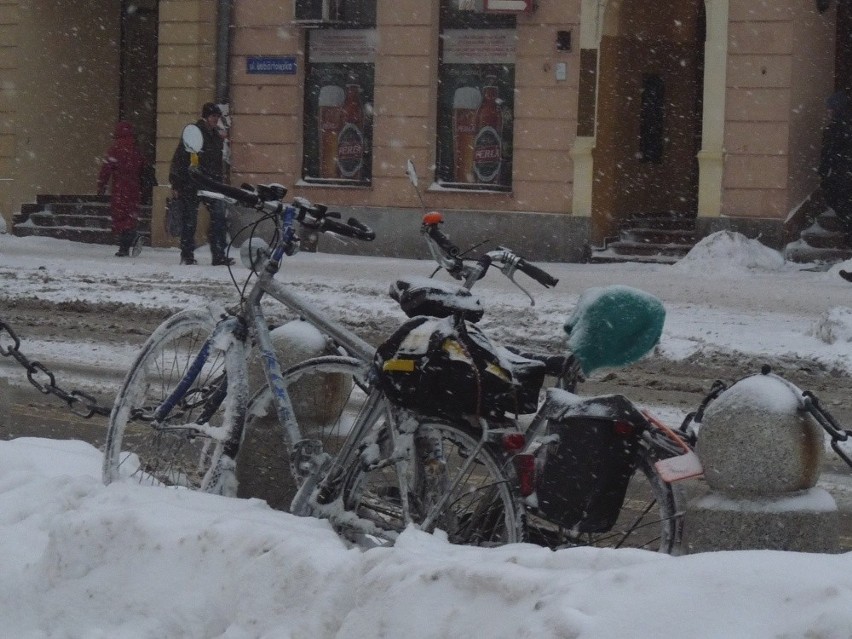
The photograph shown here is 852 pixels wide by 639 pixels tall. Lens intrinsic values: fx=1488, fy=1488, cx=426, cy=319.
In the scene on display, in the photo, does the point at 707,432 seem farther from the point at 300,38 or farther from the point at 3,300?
the point at 300,38

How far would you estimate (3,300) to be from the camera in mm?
14375

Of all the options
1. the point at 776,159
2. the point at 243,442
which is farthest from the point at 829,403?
the point at 776,159

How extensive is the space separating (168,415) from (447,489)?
126cm

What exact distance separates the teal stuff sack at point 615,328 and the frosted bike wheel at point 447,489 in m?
0.41

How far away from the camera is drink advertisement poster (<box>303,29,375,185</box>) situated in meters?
21.3

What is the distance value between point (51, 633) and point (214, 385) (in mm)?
1233

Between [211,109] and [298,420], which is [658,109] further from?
[298,420]

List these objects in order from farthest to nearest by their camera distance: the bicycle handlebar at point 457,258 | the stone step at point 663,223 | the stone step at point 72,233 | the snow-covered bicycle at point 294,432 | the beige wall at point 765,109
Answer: the stone step at point 72,233
the stone step at point 663,223
the beige wall at point 765,109
the bicycle handlebar at point 457,258
the snow-covered bicycle at point 294,432

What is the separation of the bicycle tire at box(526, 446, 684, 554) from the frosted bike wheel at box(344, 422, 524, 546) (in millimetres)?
102

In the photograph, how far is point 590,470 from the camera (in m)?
4.06

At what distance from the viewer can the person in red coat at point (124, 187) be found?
20453 mm

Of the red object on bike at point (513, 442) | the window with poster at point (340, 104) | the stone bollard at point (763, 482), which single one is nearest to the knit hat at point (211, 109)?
the window with poster at point (340, 104)

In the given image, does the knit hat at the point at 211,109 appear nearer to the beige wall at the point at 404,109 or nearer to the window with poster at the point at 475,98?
the beige wall at the point at 404,109

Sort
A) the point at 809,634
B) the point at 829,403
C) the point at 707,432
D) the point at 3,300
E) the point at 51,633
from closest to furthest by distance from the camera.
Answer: the point at 809,634 → the point at 51,633 → the point at 707,432 → the point at 829,403 → the point at 3,300
